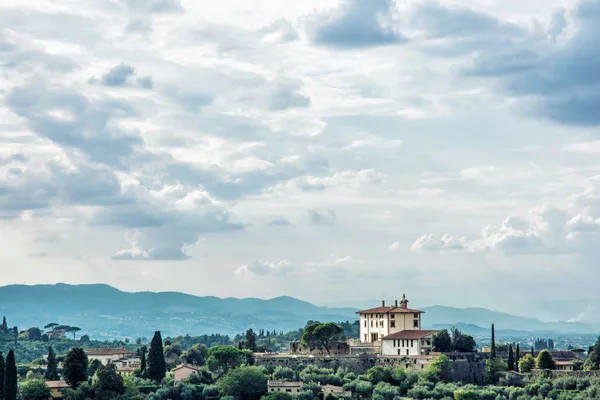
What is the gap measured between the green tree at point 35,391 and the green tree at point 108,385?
4588mm

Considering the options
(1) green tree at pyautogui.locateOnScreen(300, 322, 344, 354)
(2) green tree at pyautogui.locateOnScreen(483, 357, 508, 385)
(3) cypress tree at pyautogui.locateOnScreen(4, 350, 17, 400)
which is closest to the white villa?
(1) green tree at pyautogui.locateOnScreen(300, 322, 344, 354)

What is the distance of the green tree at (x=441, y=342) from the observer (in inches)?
3575

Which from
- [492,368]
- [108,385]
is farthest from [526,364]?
[108,385]

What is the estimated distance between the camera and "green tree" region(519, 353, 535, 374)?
89.0 meters

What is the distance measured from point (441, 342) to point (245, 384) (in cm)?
1967

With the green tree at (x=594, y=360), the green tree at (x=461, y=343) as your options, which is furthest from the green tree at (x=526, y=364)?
the green tree at (x=461, y=343)

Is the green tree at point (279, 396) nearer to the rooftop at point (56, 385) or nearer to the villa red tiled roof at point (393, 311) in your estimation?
the rooftop at point (56, 385)

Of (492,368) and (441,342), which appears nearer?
(492,368)

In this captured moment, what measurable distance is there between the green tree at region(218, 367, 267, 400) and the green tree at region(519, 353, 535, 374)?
933 inches

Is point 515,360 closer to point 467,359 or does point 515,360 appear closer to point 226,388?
point 467,359

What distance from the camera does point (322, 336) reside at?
95.0 metres

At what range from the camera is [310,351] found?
95.7 meters

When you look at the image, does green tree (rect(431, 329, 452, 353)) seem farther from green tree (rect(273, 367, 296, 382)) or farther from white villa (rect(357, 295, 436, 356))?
green tree (rect(273, 367, 296, 382))

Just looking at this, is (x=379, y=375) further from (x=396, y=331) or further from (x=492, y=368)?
(x=492, y=368)
